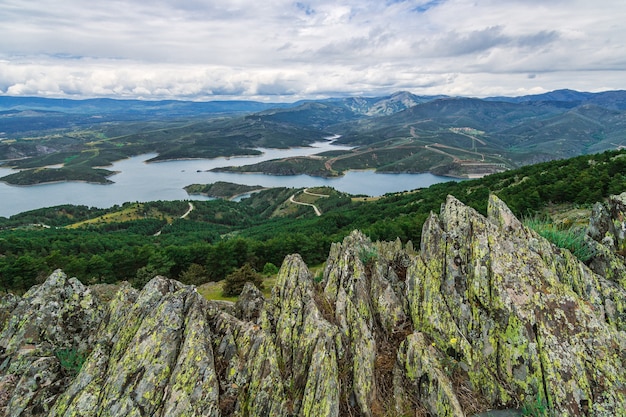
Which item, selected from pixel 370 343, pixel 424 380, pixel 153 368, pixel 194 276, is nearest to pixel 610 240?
pixel 424 380

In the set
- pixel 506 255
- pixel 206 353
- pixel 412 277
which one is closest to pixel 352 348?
pixel 412 277

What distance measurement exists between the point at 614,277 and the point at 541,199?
4721 cm

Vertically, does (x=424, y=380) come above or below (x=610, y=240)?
below

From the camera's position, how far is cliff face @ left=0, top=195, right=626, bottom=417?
8727mm

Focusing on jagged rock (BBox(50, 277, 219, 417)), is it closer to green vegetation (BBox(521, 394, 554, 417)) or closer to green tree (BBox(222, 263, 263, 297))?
green vegetation (BBox(521, 394, 554, 417))

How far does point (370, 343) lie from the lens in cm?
1041

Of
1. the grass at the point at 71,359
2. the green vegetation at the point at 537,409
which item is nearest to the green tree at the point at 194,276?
the grass at the point at 71,359

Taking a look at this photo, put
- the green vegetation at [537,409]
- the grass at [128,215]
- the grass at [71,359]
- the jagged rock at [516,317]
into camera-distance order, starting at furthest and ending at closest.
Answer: the grass at [128,215] < the grass at [71,359] < the jagged rock at [516,317] < the green vegetation at [537,409]

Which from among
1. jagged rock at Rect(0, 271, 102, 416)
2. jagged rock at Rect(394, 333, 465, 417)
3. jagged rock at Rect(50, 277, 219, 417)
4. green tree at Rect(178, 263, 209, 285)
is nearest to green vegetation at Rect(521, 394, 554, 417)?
jagged rock at Rect(394, 333, 465, 417)

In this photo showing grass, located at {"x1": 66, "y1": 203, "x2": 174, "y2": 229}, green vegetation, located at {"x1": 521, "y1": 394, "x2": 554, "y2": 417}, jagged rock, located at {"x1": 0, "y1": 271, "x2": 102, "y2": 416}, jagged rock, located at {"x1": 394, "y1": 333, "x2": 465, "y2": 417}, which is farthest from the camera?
grass, located at {"x1": 66, "y1": 203, "x2": 174, "y2": 229}

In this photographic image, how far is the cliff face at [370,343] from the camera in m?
8.73

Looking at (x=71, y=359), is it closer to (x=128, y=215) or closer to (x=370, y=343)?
(x=370, y=343)

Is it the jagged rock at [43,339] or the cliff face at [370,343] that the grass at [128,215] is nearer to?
the jagged rock at [43,339]

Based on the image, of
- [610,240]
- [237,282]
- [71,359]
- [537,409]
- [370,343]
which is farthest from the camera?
[237,282]
